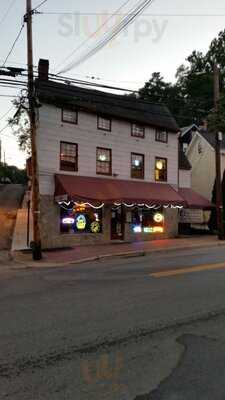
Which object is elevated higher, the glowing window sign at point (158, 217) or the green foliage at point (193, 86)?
the green foliage at point (193, 86)

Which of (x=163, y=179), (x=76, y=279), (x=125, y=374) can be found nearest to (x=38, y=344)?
(x=125, y=374)

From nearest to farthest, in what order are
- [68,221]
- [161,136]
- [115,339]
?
[115,339], [68,221], [161,136]

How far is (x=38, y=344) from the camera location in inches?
239

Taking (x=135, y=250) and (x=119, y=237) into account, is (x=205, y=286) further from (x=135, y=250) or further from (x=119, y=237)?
(x=119, y=237)

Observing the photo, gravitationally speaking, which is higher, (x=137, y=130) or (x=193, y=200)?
(x=137, y=130)

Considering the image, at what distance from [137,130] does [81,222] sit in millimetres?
7121

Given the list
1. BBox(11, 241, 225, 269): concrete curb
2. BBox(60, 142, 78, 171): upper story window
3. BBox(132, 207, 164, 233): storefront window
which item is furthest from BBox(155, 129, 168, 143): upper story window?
BBox(11, 241, 225, 269): concrete curb

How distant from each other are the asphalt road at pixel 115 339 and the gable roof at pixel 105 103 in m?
13.9

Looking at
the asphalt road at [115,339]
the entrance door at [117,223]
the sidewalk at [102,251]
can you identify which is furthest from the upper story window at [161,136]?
the asphalt road at [115,339]

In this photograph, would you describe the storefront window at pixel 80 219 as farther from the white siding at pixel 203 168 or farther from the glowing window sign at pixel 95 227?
the white siding at pixel 203 168

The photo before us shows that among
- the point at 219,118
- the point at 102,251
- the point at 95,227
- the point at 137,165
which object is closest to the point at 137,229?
the point at 95,227

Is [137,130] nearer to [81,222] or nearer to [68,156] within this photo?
[68,156]

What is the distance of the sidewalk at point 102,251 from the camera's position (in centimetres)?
1775

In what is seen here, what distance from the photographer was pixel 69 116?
77.0 feet
